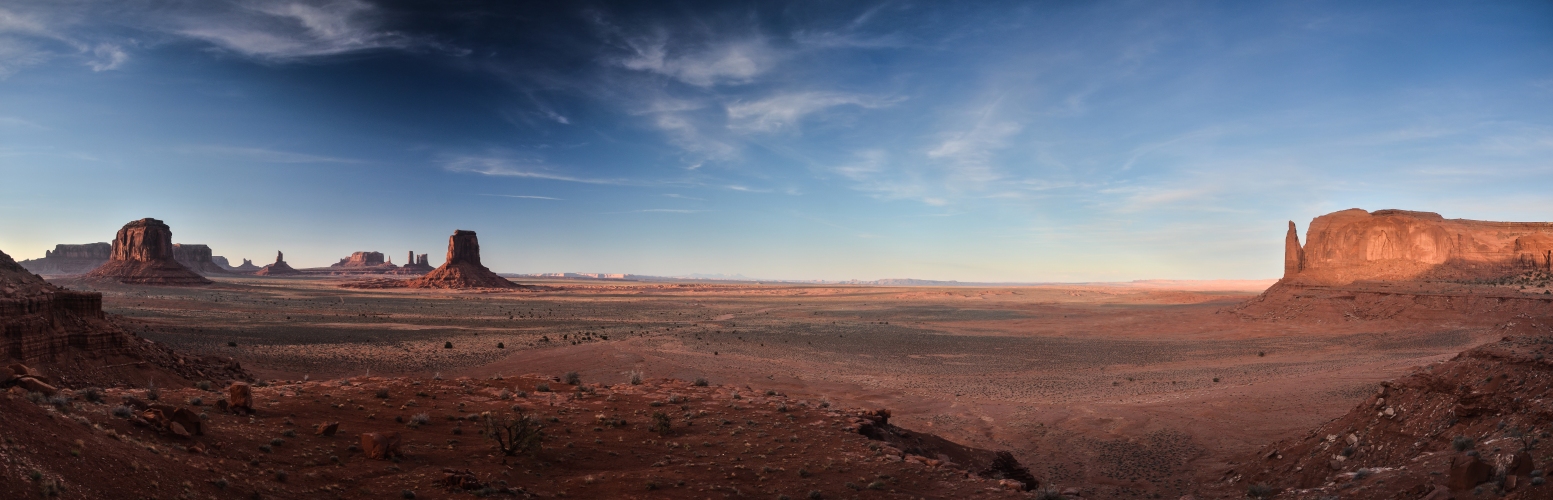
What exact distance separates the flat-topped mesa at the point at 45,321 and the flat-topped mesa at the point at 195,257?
649 ft

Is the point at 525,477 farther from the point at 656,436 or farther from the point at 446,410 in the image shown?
the point at 446,410

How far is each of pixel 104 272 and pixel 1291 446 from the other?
144 metres

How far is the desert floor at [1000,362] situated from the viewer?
1548cm

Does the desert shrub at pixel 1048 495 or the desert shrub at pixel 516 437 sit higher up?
the desert shrub at pixel 516 437

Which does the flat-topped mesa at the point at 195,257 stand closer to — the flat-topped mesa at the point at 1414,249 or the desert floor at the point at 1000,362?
the desert floor at the point at 1000,362

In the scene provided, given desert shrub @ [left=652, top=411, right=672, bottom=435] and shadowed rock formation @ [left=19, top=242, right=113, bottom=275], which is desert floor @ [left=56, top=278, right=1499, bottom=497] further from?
shadowed rock formation @ [left=19, top=242, right=113, bottom=275]

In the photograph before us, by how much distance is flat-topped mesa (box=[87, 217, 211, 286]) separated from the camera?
9475cm

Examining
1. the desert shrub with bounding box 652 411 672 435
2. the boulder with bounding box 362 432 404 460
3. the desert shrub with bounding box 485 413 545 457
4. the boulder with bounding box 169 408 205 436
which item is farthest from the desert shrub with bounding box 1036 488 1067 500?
the boulder with bounding box 169 408 205 436

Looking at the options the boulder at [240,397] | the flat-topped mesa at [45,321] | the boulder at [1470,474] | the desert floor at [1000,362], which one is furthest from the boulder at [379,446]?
the boulder at [1470,474]

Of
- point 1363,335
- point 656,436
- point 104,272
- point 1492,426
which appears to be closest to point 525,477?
point 656,436

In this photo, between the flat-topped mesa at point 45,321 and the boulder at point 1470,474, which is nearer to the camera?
the boulder at point 1470,474

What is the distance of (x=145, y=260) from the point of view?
101m

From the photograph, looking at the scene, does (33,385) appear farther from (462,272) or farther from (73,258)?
(73,258)

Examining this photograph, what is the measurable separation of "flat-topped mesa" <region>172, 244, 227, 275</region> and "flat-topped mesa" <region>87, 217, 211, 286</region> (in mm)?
70716
